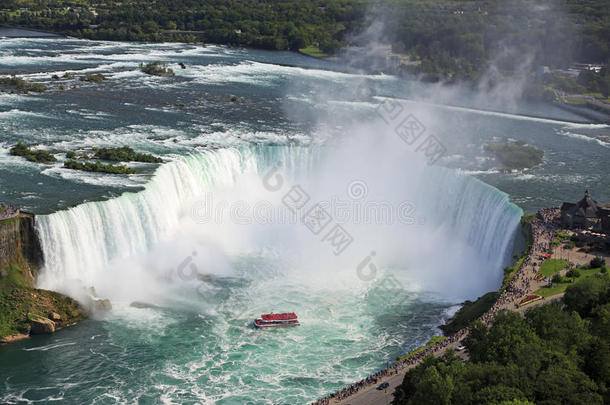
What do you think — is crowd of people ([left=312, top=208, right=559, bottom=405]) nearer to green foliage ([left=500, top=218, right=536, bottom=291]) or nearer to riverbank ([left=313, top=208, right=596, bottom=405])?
riverbank ([left=313, top=208, right=596, bottom=405])

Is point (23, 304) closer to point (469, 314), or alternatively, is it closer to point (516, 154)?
point (469, 314)

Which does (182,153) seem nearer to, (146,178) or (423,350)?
(146,178)

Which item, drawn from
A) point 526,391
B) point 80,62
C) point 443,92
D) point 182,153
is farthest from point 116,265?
point 443,92

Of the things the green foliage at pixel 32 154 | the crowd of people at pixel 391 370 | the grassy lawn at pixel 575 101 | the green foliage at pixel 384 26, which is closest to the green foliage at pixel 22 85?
the green foliage at pixel 32 154

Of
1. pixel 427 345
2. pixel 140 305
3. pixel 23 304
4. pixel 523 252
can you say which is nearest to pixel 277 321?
pixel 140 305

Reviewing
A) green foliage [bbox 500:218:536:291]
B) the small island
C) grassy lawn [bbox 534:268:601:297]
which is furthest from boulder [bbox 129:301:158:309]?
the small island

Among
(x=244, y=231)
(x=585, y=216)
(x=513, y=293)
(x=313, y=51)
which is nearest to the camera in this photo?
(x=513, y=293)
